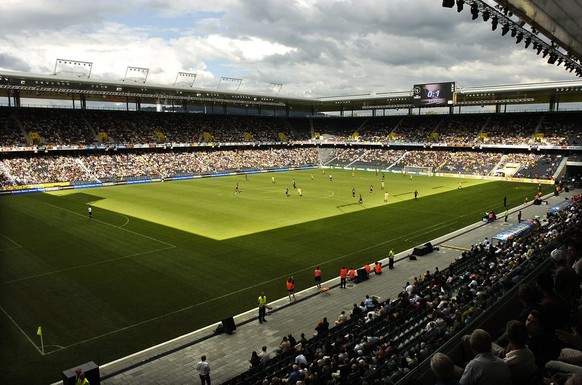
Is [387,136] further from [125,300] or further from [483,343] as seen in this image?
[483,343]

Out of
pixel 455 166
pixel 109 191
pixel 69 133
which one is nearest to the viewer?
pixel 109 191

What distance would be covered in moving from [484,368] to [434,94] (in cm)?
7204

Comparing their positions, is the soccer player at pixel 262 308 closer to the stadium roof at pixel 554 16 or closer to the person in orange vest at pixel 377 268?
the person in orange vest at pixel 377 268

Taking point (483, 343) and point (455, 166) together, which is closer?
point (483, 343)

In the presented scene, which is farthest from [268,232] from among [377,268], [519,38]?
[519,38]

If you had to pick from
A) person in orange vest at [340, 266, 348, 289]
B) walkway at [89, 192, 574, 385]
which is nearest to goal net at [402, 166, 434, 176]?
walkway at [89, 192, 574, 385]

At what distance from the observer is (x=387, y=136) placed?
87312 mm

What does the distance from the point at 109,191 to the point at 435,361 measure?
52.6 m

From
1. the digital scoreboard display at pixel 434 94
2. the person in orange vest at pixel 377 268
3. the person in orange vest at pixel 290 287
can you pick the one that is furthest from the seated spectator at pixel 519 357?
the digital scoreboard display at pixel 434 94

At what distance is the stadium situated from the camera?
39.6ft

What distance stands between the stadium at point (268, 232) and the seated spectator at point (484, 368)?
0.47 metres

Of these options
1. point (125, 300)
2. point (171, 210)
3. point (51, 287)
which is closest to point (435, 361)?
point (125, 300)

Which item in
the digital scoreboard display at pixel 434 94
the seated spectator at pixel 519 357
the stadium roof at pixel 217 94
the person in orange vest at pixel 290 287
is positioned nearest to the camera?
the seated spectator at pixel 519 357

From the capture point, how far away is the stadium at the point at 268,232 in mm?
12070
